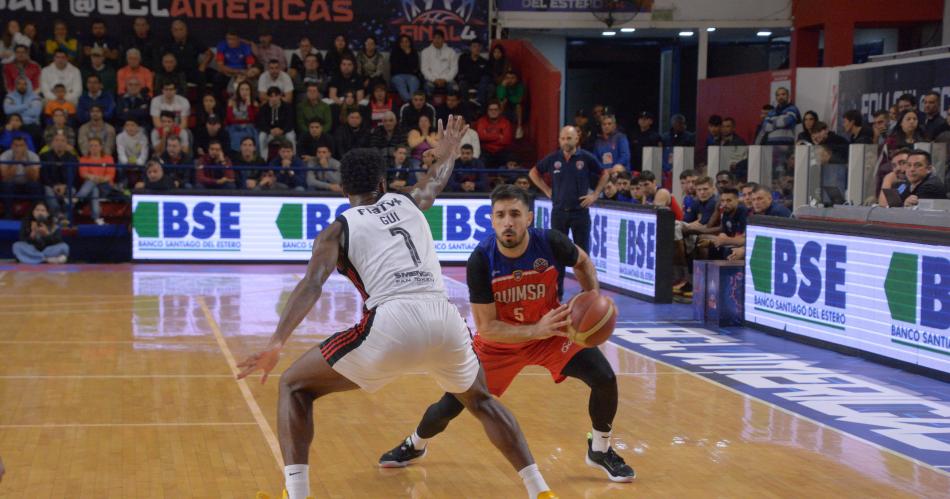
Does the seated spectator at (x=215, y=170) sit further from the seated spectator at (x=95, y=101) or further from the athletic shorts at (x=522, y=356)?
the athletic shorts at (x=522, y=356)

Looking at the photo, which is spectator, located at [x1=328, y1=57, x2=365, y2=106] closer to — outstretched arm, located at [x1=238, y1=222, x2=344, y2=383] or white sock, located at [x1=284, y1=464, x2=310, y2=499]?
outstretched arm, located at [x1=238, y1=222, x2=344, y2=383]

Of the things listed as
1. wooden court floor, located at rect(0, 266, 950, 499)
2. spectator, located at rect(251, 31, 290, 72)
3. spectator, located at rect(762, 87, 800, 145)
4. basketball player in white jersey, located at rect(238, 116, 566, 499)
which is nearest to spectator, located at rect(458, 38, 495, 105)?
spectator, located at rect(251, 31, 290, 72)

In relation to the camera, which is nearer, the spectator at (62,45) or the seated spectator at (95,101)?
the seated spectator at (95,101)

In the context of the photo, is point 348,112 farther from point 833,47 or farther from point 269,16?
point 833,47

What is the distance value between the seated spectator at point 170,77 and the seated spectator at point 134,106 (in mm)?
571

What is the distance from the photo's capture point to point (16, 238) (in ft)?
63.8

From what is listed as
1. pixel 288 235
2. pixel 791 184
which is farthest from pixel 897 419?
pixel 288 235

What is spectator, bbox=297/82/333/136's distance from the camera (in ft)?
70.5

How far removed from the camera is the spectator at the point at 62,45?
22.1 meters

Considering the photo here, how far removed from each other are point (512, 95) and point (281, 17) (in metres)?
5.03

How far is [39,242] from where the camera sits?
61.9 feet

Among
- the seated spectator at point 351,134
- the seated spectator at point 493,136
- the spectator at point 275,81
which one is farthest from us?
the seated spectator at point 493,136

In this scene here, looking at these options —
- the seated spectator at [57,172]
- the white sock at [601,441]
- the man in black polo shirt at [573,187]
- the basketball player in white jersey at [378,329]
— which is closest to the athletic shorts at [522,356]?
the white sock at [601,441]

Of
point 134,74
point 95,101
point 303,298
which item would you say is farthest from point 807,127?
point 303,298
